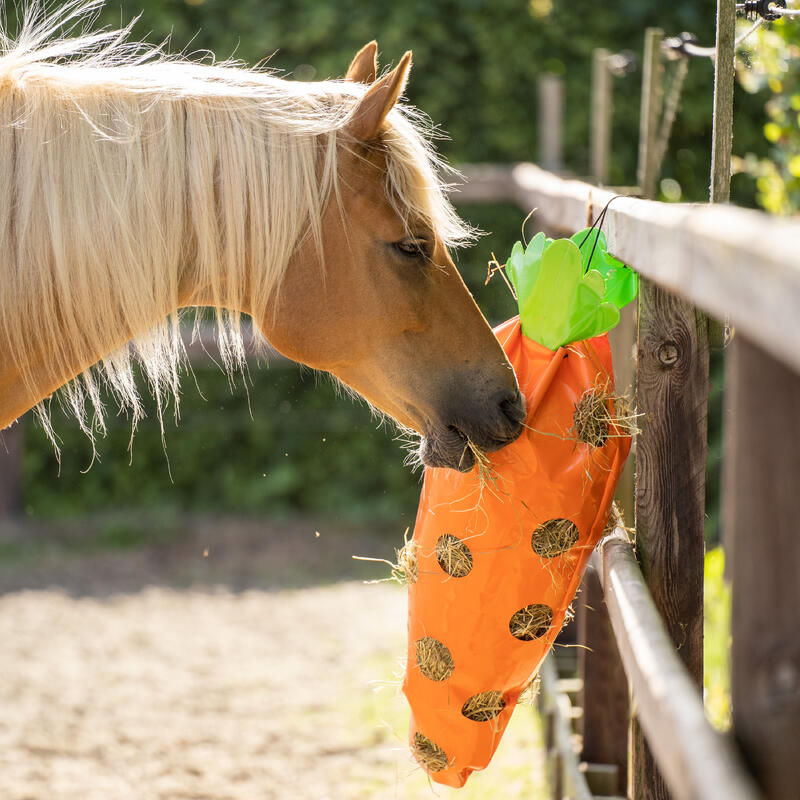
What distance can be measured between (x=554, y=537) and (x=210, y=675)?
3053mm

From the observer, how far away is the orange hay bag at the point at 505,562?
6.23 ft

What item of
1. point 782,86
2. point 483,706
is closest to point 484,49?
point 782,86

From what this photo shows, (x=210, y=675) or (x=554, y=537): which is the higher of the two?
(x=554, y=537)

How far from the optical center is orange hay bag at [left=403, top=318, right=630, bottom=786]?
190 centimetres

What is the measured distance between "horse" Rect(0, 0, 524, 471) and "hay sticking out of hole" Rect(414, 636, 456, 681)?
37 centimetres

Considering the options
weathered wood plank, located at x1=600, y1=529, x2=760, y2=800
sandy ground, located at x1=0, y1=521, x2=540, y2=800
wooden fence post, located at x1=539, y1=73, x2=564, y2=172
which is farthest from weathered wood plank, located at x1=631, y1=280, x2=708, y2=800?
wooden fence post, located at x1=539, y1=73, x2=564, y2=172

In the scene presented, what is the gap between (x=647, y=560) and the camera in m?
1.81

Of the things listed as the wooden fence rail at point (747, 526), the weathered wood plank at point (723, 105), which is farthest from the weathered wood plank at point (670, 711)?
the weathered wood plank at point (723, 105)

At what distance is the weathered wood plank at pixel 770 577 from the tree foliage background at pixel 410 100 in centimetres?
547

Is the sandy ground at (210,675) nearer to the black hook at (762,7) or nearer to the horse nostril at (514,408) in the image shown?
the horse nostril at (514,408)

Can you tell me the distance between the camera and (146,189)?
6.69 feet

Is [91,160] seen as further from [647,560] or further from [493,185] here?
[493,185]

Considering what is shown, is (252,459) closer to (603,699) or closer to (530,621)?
(603,699)

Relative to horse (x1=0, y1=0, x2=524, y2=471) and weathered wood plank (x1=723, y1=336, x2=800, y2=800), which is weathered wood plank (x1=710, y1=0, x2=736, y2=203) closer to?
horse (x1=0, y1=0, x2=524, y2=471)
